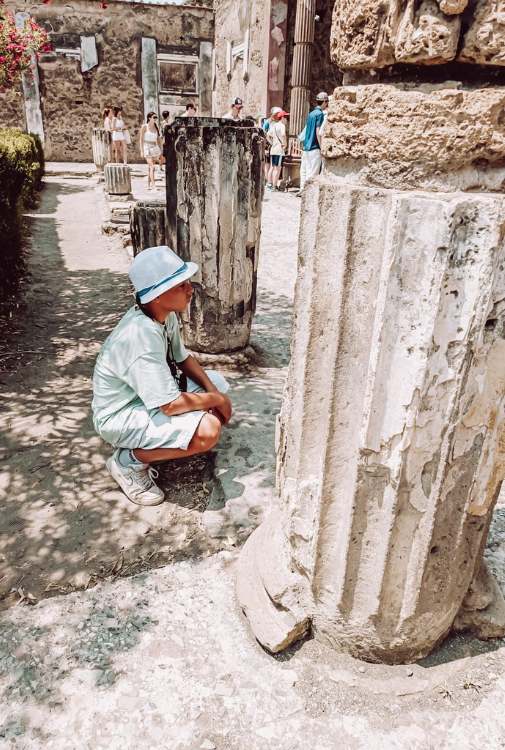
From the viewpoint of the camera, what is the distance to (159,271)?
2430mm

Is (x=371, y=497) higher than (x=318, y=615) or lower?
higher

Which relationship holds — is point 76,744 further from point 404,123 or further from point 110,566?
point 404,123

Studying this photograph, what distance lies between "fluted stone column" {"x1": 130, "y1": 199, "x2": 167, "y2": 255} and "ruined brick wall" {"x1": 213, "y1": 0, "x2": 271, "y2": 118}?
1156 centimetres

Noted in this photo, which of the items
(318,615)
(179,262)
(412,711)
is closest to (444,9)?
(179,262)

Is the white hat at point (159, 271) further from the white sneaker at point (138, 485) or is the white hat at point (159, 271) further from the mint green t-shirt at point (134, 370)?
Answer: the white sneaker at point (138, 485)

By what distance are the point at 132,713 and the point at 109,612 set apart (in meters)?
0.44

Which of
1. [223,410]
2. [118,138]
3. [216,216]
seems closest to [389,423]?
[223,410]

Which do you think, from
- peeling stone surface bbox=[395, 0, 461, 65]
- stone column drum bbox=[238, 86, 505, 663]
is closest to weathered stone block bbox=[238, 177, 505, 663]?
stone column drum bbox=[238, 86, 505, 663]

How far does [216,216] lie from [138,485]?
6.31 ft

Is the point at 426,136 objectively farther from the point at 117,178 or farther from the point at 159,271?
the point at 117,178

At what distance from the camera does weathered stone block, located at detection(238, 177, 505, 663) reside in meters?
1.36

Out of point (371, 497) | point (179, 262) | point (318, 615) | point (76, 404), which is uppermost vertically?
point (179, 262)

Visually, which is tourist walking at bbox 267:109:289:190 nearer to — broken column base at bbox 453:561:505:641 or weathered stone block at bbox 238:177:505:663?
weathered stone block at bbox 238:177:505:663

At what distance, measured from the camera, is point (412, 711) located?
67.9 inches
